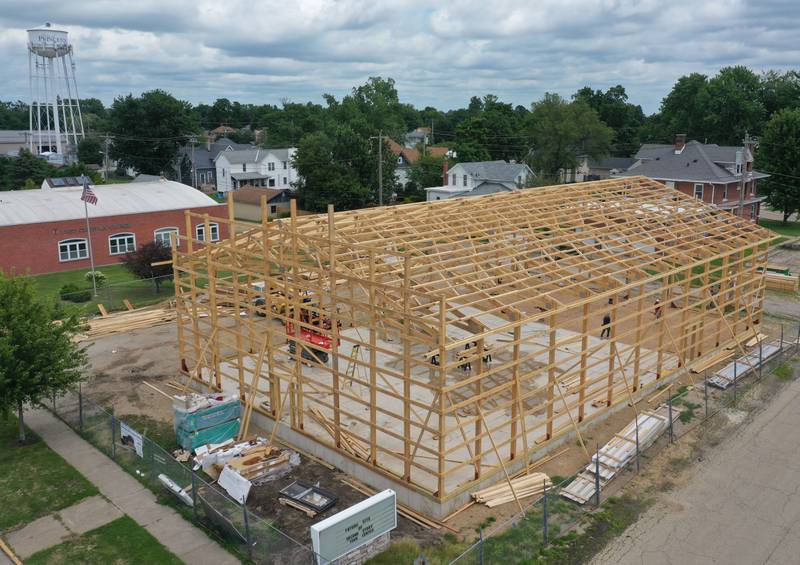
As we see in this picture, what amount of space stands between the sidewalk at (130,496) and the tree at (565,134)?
178 feet

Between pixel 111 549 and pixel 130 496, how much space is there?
2.28 metres

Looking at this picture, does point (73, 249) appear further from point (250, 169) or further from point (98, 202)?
point (250, 169)

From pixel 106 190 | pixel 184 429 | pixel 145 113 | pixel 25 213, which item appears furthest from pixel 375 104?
pixel 184 429

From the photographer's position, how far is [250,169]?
8500cm

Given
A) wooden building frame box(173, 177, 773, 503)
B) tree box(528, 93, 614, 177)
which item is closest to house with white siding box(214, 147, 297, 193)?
tree box(528, 93, 614, 177)

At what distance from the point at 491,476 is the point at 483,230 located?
27.7ft

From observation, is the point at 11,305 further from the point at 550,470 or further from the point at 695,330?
the point at 695,330

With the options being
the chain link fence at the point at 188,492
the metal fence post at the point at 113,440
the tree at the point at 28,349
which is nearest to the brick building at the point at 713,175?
the chain link fence at the point at 188,492

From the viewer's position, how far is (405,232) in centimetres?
2195

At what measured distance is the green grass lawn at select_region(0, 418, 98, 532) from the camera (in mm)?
16203

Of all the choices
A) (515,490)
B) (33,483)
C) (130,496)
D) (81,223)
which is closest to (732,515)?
(515,490)

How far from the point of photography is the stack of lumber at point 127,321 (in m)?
30.0

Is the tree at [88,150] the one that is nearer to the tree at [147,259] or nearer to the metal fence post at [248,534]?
the tree at [147,259]

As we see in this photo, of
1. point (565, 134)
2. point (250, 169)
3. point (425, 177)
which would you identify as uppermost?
point (565, 134)
